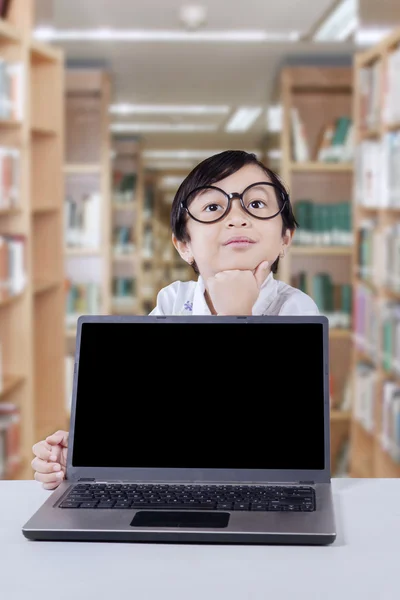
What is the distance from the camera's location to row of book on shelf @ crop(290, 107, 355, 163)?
479 centimetres

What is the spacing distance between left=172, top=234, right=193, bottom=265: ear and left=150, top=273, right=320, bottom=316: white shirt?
1.7 inches

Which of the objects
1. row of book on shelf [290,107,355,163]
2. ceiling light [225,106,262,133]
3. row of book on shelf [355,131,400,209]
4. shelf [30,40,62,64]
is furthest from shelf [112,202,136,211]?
row of book on shelf [355,131,400,209]

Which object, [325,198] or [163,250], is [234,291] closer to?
[325,198]

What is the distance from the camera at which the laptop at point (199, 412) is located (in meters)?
1.02

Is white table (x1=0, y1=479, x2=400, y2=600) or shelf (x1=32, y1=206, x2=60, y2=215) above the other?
shelf (x1=32, y1=206, x2=60, y2=215)

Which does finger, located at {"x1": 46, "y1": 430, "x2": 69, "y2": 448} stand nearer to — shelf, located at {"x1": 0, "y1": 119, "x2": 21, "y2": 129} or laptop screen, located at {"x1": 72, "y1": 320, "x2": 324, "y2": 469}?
laptop screen, located at {"x1": 72, "y1": 320, "x2": 324, "y2": 469}

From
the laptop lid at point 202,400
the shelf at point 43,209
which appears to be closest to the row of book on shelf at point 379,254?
the shelf at point 43,209

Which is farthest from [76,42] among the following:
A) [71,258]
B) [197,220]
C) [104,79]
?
[197,220]

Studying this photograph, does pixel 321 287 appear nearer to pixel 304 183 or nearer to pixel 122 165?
pixel 304 183

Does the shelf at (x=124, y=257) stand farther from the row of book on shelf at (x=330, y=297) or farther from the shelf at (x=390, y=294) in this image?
the shelf at (x=390, y=294)

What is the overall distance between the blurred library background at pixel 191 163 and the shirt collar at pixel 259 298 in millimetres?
1707

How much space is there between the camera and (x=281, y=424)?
1.03m

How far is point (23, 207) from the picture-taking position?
10.8ft

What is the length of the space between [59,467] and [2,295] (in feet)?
7.15
